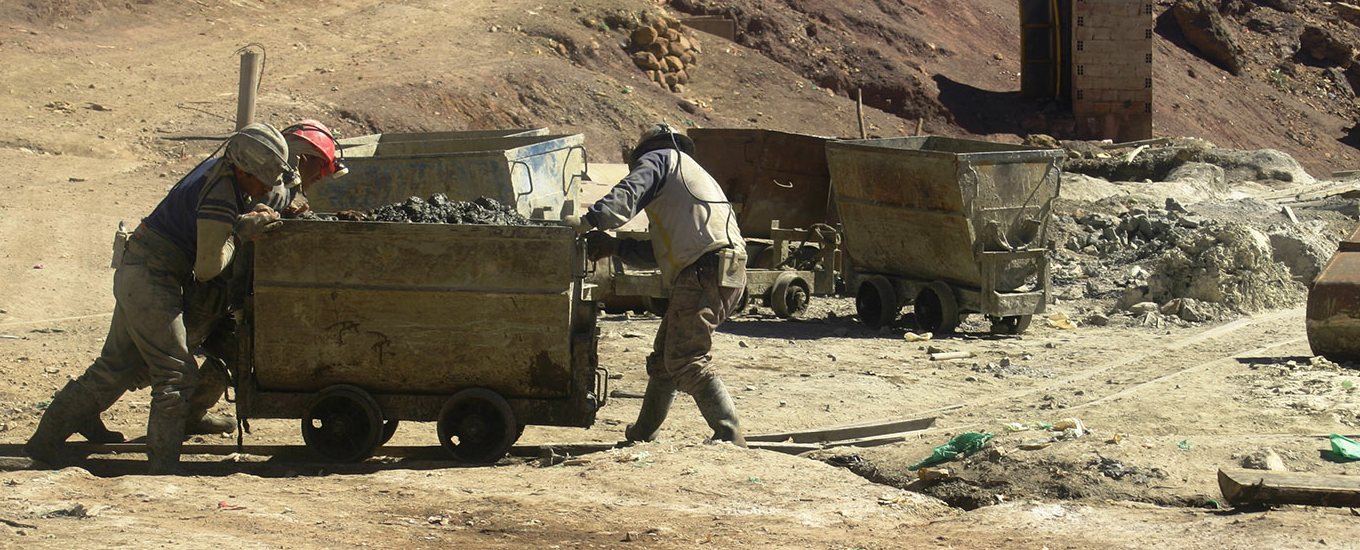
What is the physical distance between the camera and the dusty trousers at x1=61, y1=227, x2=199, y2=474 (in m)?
7.29

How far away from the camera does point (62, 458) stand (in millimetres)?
7703

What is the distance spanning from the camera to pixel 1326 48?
46875mm

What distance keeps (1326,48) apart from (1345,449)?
42.8 meters

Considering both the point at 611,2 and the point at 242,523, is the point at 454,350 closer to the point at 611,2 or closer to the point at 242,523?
the point at 242,523

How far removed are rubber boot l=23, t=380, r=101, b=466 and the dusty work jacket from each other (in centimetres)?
261

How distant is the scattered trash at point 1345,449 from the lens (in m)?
7.62

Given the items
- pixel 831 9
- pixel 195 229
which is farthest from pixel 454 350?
pixel 831 9

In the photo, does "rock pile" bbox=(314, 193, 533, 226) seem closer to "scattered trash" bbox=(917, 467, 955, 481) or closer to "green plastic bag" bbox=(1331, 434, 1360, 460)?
"scattered trash" bbox=(917, 467, 955, 481)

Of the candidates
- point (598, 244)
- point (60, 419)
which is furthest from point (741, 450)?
point (60, 419)

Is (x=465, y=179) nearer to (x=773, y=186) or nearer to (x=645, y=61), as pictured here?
(x=773, y=186)

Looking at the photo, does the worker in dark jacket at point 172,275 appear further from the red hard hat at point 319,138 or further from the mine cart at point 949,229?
the mine cart at point 949,229

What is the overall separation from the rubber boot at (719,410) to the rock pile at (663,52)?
22.0 m

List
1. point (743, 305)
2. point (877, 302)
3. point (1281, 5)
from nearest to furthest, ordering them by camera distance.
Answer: point (877, 302) < point (743, 305) < point (1281, 5)

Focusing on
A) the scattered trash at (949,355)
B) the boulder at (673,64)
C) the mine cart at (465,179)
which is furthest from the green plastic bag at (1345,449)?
the boulder at (673,64)
